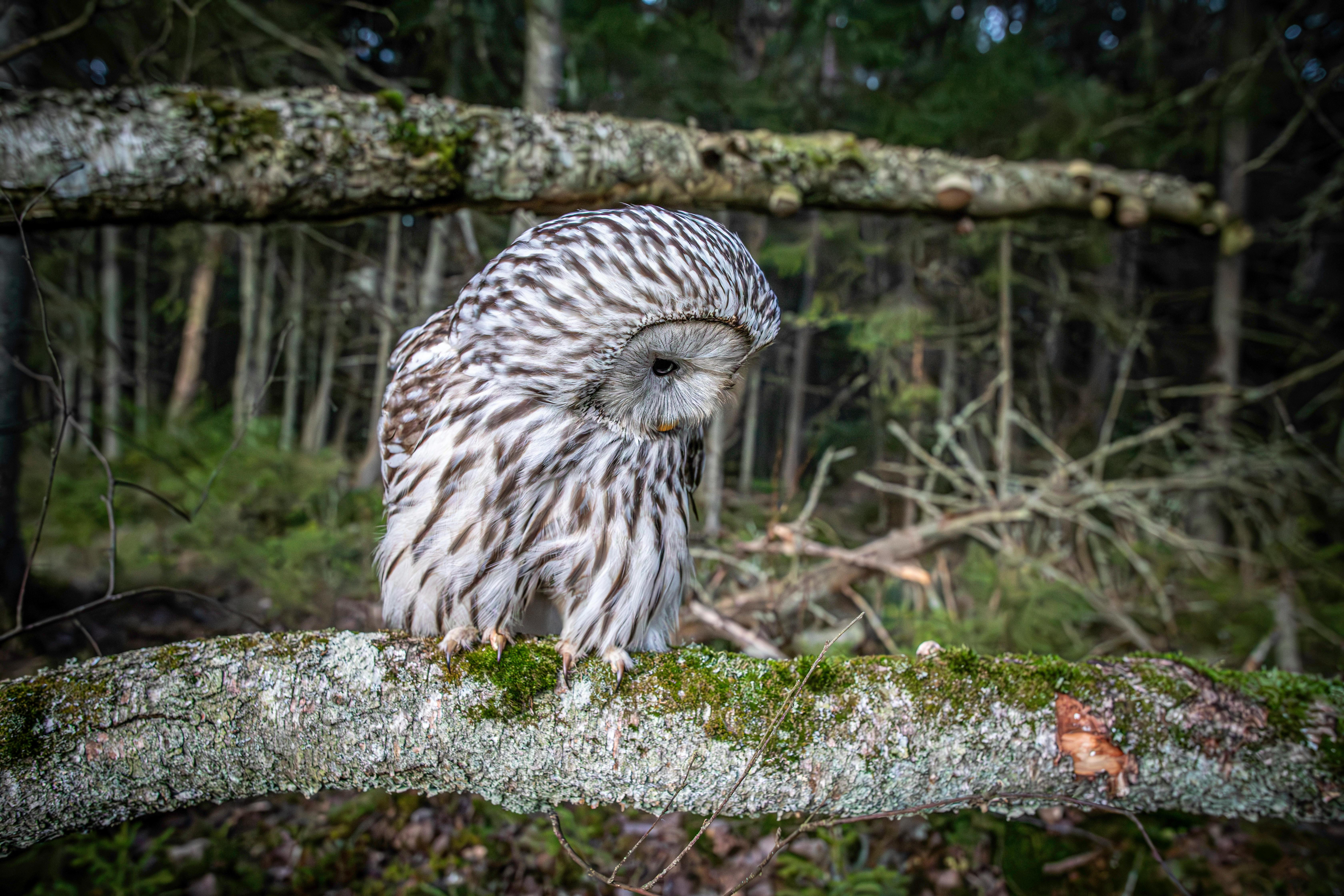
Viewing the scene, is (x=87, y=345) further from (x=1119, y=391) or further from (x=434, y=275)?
(x=1119, y=391)

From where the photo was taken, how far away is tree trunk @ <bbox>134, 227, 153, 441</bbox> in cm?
935

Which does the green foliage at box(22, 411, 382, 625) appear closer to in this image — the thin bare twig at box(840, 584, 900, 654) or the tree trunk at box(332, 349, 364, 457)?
the tree trunk at box(332, 349, 364, 457)

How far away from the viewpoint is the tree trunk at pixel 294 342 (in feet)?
18.2

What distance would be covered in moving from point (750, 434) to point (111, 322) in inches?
→ 405

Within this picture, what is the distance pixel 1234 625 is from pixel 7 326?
9473mm

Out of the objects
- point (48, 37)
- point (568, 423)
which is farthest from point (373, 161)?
point (568, 423)

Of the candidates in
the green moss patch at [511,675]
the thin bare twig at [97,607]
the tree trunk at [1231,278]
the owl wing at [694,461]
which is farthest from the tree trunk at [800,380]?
the tree trunk at [1231,278]

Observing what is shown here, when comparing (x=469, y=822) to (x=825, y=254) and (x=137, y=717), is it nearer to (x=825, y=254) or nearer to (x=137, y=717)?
(x=137, y=717)

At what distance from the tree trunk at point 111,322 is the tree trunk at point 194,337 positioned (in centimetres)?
74

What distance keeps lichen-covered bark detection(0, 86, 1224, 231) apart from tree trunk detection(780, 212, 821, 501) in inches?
52.2

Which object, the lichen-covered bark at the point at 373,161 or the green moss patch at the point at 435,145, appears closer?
the lichen-covered bark at the point at 373,161

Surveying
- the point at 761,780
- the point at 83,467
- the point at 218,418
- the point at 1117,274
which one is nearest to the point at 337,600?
the point at 761,780

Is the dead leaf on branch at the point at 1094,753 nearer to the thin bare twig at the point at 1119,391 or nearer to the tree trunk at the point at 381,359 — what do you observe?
the thin bare twig at the point at 1119,391

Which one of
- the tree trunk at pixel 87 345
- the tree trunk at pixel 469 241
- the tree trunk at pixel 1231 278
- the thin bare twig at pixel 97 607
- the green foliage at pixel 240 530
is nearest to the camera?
the thin bare twig at pixel 97 607
